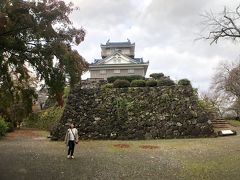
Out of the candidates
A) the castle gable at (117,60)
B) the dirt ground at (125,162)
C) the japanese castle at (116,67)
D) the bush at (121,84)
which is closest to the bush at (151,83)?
the bush at (121,84)

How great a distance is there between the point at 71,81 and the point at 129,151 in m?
6.86

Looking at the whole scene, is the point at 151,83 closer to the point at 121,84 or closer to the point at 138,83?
the point at 138,83

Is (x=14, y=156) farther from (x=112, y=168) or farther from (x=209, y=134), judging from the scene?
(x=209, y=134)

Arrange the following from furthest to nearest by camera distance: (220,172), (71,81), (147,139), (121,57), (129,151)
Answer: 1. (121,57)
2. (147,139)
3. (129,151)
4. (71,81)
5. (220,172)

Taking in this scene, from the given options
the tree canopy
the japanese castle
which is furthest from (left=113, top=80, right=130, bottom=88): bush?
the japanese castle

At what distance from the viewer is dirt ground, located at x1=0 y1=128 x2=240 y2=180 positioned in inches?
567

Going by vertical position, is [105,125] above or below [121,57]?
below

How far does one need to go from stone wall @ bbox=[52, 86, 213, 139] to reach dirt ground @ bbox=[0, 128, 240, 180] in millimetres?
4893

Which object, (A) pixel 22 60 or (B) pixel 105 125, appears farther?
(B) pixel 105 125

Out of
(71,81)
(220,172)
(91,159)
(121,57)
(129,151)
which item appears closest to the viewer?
(220,172)

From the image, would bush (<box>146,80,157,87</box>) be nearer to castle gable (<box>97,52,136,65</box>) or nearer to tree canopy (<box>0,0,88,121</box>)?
tree canopy (<box>0,0,88,121</box>)

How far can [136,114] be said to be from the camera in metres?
29.5

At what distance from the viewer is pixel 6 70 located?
1645cm

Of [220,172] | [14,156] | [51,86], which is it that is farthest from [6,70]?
[220,172]
